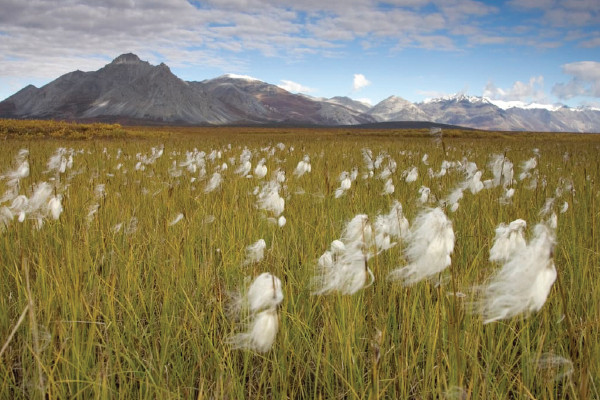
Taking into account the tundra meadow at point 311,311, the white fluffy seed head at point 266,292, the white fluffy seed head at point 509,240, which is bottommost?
the tundra meadow at point 311,311

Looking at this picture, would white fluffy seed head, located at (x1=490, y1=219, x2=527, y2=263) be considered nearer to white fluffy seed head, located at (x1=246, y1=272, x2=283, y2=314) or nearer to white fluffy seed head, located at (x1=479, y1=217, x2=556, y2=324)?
white fluffy seed head, located at (x1=479, y1=217, x2=556, y2=324)

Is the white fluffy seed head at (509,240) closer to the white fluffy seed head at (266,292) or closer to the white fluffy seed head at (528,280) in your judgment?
the white fluffy seed head at (528,280)

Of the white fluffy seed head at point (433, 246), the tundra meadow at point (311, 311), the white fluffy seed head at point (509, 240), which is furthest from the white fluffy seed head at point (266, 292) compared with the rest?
the white fluffy seed head at point (509, 240)

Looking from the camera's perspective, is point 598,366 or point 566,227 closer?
point 598,366

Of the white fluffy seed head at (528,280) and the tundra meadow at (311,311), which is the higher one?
the white fluffy seed head at (528,280)

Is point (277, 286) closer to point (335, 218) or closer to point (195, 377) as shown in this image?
point (195, 377)

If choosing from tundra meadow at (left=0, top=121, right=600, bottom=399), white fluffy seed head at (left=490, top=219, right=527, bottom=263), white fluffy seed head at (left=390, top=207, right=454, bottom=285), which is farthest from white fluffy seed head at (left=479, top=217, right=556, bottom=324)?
white fluffy seed head at (left=490, top=219, right=527, bottom=263)

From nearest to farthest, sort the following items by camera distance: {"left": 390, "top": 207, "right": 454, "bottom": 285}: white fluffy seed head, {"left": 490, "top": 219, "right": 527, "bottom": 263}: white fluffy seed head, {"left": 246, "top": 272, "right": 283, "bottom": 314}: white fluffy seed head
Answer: {"left": 246, "top": 272, "right": 283, "bottom": 314}: white fluffy seed head → {"left": 390, "top": 207, "right": 454, "bottom": 285}: white fluffy seed head → {"left": 490, "top": 219, "right": 527, "bottom": 263}: white fluffy seed head

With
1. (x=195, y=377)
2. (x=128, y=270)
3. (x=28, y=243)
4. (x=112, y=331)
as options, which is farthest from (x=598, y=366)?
(x=28, y=243)

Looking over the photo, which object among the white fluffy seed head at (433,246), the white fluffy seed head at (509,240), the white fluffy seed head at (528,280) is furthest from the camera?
the white fluffy seed head at (509,240)

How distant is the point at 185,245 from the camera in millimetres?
2986

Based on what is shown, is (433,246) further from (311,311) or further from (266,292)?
(311,311)

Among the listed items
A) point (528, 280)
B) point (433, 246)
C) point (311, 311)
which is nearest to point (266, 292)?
point (433, 246)

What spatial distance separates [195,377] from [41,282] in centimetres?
116
